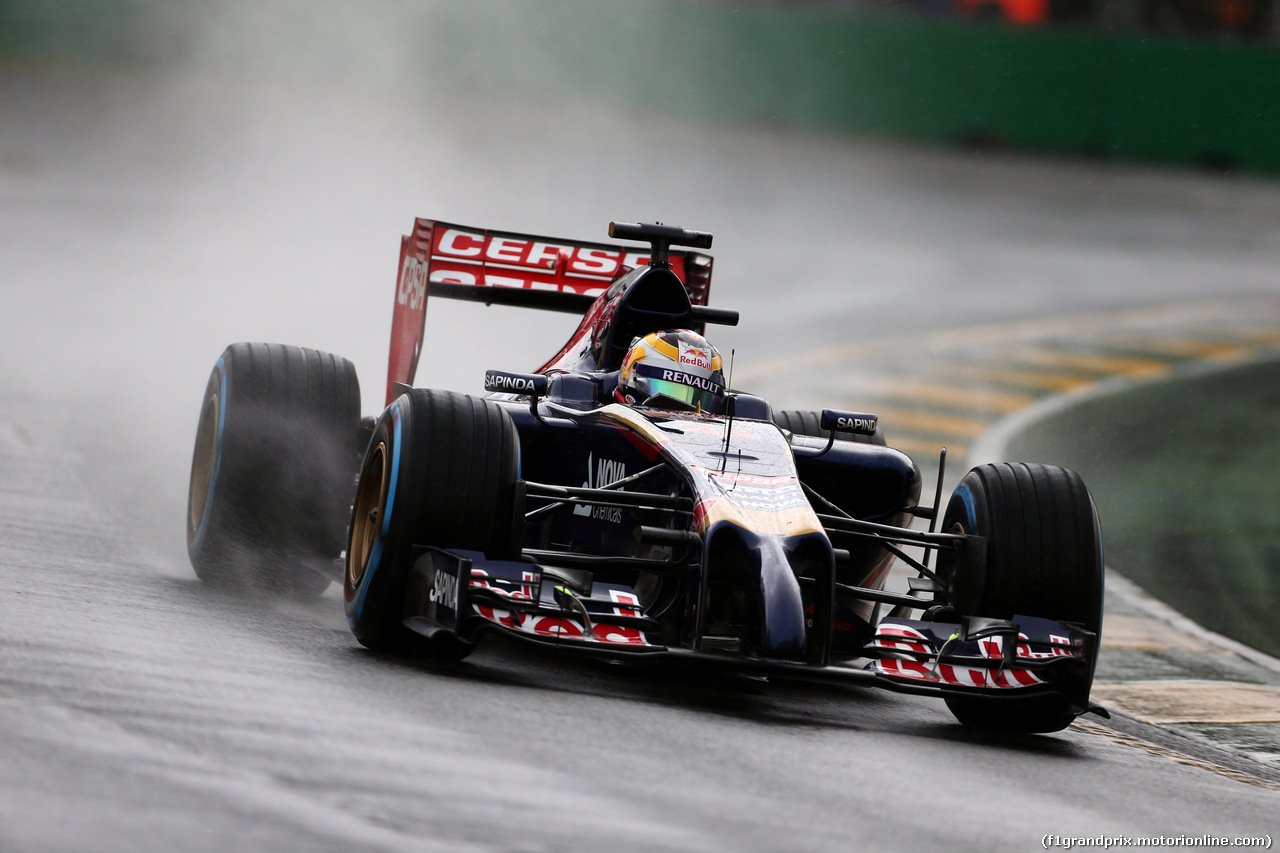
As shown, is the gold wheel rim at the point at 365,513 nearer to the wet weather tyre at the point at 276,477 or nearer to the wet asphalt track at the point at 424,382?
the wet asphalt track at the point at 424,382

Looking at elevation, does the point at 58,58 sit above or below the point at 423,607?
above

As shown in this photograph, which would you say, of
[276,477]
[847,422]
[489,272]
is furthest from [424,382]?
[847,422]

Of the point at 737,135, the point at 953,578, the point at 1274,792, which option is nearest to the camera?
the point at 1274,792

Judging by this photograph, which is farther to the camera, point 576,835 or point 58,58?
point 58,58

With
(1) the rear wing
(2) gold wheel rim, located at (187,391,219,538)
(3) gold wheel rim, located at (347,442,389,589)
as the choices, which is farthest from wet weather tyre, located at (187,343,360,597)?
(1) the rear wing

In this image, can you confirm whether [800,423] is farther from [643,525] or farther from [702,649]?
[702,649]

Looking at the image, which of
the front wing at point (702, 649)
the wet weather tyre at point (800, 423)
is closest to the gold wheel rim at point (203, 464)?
the front wing at point (702, 649)

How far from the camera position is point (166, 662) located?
6.11 m

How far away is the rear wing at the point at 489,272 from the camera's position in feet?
33.1

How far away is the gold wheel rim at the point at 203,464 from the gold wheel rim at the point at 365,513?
1.54 meters

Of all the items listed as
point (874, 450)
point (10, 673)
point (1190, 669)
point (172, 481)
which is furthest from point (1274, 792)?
point (172, 481)

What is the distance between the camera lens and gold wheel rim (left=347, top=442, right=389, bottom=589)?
731 cm

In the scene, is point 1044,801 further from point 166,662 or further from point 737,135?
point 737,135

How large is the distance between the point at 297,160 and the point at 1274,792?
71.7 ft
